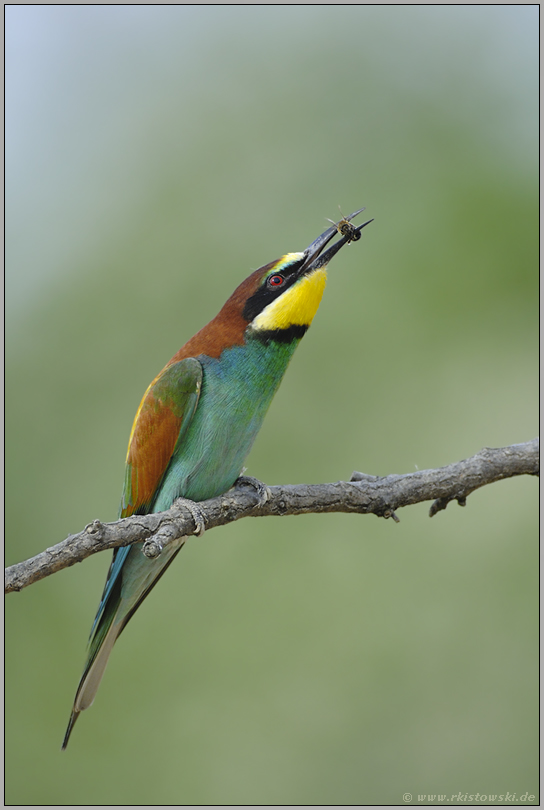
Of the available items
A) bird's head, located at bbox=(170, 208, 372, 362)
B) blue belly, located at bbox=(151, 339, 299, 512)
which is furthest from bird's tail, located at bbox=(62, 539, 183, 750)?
bird's head, located at bbox=(170, 208, 372, 362)

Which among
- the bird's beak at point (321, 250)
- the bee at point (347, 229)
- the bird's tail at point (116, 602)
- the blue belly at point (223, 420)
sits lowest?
the bird's tail at point (116, 602)

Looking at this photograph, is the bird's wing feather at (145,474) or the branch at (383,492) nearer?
the branch at (383,492)

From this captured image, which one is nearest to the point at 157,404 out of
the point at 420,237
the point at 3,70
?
the point at 3,70

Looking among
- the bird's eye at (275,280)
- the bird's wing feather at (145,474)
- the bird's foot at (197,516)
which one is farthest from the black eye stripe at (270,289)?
the bird's foot at (197,516)

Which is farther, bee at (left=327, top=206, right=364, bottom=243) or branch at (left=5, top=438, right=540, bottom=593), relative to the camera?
bee at (left=327, top=206, right=364, bottom=243)

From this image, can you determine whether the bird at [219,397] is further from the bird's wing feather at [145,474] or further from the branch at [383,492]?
the branch at [383,492]

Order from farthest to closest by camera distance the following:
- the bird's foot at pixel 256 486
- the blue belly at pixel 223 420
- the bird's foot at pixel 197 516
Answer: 1. the blue belly at pixel 223 420
2. the bird's foot at pixel 256 486
3. the bird's foot at pixel 197 516

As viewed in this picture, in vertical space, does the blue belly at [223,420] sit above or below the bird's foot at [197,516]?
above

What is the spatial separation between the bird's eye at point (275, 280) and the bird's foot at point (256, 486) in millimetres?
655

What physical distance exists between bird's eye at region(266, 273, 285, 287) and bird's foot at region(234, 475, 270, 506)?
65 centimetres

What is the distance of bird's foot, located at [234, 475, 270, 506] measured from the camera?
6.66 feet

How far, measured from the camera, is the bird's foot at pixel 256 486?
203cm

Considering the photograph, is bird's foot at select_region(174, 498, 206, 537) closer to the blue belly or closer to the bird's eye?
the blue belly

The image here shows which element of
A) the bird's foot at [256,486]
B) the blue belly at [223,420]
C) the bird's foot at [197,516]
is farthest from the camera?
the blue belly at [223,420]
